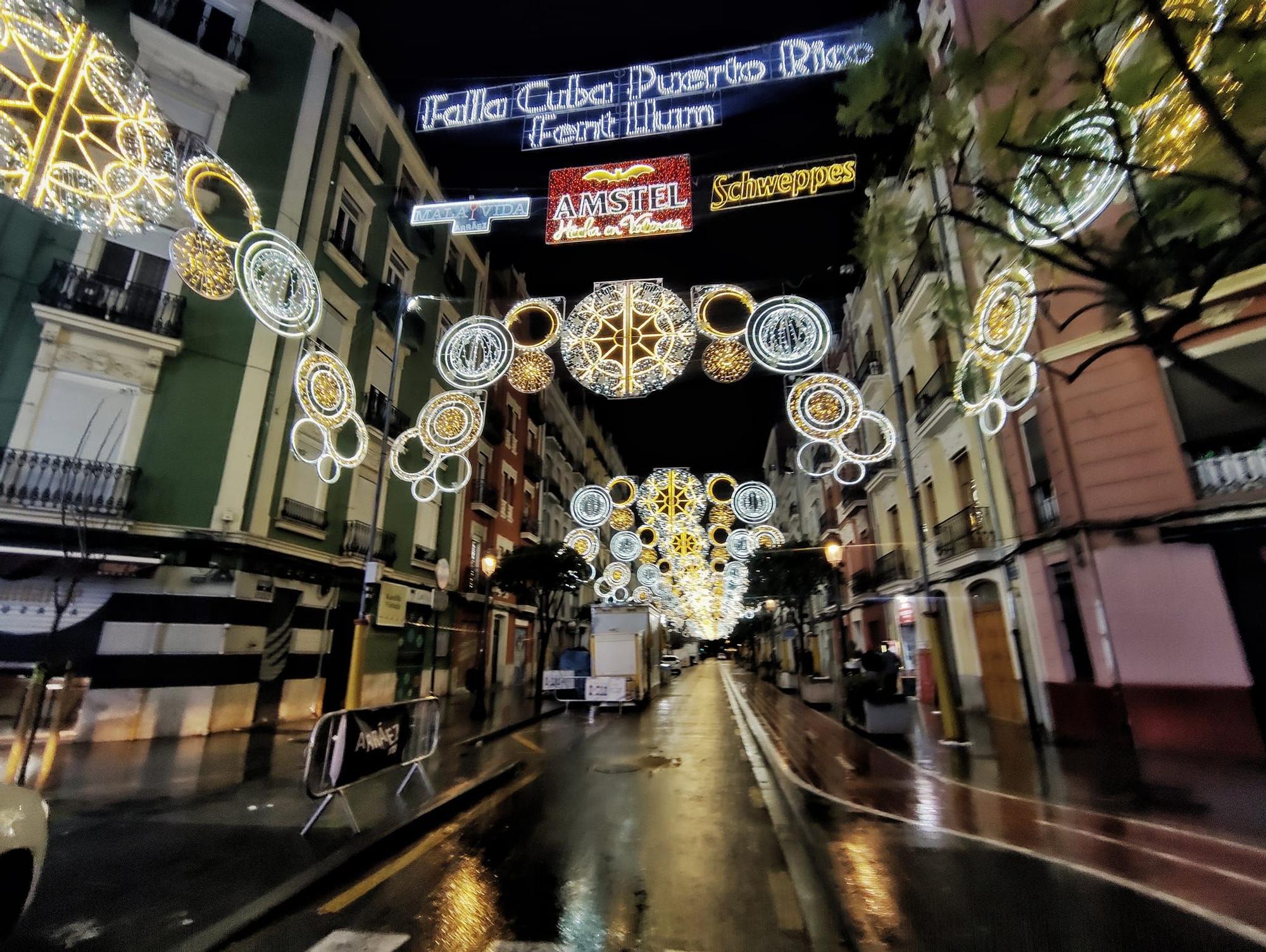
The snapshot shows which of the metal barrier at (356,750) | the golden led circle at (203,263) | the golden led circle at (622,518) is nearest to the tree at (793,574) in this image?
the golden led circle at (622,518)

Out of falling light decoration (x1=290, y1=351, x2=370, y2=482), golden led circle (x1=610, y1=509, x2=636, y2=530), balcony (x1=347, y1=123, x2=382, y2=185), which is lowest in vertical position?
falling light decoration (x1=290, y1=351, x2=370, y2=482)

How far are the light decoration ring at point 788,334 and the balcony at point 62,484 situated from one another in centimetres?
1217

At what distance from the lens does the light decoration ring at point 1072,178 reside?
4543mm

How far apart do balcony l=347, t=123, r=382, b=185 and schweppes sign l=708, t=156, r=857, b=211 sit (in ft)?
48.6

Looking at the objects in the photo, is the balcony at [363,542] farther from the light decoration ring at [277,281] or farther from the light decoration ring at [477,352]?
the light decoration ring at [277,281]

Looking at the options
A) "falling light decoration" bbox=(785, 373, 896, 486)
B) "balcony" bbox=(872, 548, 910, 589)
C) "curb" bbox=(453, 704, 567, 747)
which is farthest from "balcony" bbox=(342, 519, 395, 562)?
"balcony" bbox=(872, 548, 910, 589)

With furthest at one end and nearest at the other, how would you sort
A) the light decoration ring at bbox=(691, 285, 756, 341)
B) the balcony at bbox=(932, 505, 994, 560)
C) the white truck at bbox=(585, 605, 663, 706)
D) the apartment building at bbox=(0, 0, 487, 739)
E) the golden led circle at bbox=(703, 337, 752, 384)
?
the white truck at bbox=(585, 605, 663, 706), the balcony at bbox=(932, 505, 994, 560), the apartment building at bbox=(0, 0, 487, 739), the golden led circle at bbox=(703, 337, 752, 384), the light decoration ring at bbox=(691, 285, 756, 341)

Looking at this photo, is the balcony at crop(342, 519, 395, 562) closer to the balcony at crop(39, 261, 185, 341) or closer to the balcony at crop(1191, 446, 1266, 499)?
the balcony at crop(39, 261, 185, 341)

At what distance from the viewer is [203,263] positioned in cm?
739

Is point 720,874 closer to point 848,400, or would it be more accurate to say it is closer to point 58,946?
point 58,946

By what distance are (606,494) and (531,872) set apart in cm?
1446

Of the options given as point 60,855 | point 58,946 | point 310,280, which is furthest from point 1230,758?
point 310,280

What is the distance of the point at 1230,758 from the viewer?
28.6 ft

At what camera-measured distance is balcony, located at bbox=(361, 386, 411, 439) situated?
1825 cm
